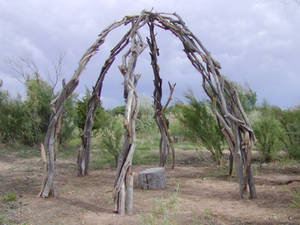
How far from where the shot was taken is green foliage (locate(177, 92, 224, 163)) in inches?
230

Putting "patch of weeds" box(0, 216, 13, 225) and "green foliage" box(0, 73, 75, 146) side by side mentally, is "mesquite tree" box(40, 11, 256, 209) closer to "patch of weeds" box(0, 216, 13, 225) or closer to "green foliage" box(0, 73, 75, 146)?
"patch of weeds" box(0, 216, 13, 225)

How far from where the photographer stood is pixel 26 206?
3117 mm

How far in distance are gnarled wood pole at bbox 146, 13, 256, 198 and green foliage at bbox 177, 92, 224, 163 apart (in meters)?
2.23

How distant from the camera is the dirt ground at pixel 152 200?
270 cm

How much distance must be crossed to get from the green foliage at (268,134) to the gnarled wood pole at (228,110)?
2.80 m

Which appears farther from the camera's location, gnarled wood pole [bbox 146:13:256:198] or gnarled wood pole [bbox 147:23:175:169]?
gnarled wood pole [bbox 147:23:175:169]

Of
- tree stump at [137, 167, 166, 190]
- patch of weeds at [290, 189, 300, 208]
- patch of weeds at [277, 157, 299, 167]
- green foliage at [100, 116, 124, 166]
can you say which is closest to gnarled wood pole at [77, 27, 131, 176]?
green foliage at [100, 116, 124, 166]

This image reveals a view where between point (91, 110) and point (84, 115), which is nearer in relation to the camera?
point (91, 110)

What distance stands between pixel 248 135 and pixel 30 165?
4.83 meters

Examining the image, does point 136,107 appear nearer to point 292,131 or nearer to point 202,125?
point 202,125

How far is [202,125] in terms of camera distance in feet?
19.8

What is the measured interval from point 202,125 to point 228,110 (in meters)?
2.40

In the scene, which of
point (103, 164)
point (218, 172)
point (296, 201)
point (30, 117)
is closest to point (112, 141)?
point (103, 164)

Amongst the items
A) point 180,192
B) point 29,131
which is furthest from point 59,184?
point 29,131
